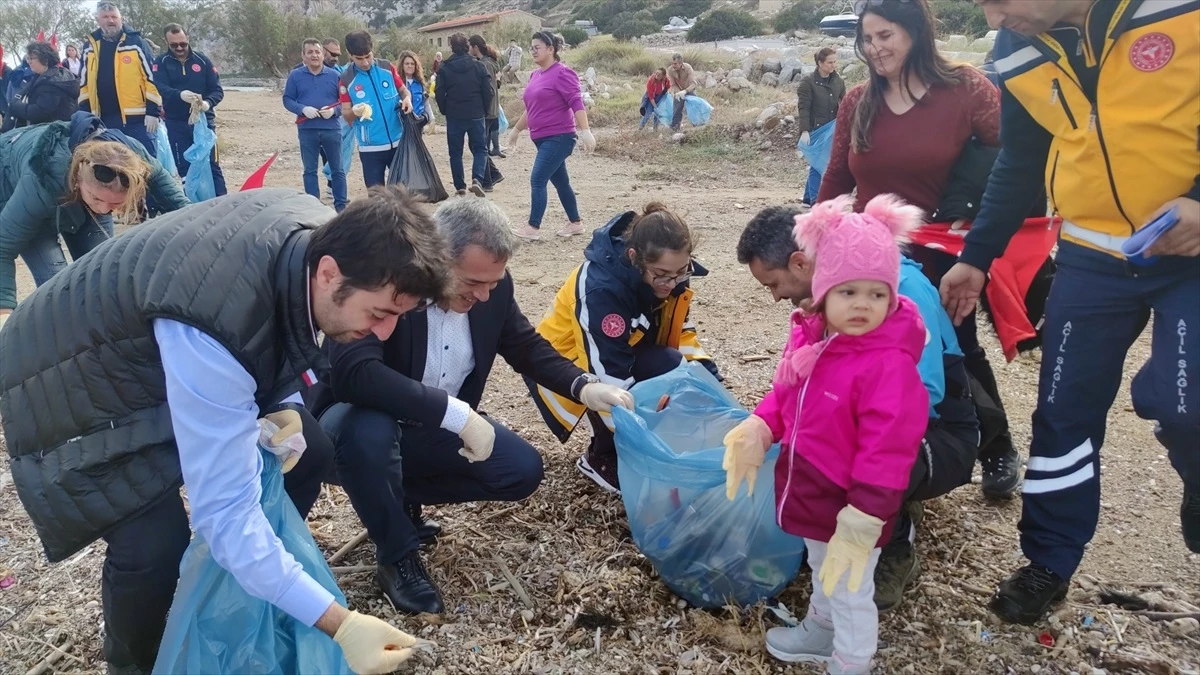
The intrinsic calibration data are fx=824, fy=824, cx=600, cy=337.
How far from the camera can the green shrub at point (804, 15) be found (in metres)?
36.4

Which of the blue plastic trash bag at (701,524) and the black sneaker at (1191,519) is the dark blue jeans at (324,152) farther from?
the black sneaker at (1191,519)

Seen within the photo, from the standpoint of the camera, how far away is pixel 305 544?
186cm

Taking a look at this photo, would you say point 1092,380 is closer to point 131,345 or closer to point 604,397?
point 604,397

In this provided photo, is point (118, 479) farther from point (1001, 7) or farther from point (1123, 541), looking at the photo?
point (1123, 541)

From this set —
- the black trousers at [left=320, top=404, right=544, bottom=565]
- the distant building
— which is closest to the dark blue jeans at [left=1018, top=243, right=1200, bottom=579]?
the black trousers at [left=320, top=404, right=544, bottom=565]

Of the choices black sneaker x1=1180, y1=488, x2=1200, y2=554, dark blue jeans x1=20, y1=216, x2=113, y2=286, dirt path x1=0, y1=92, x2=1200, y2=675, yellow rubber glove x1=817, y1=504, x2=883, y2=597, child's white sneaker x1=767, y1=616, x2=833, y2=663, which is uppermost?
dark blue jeans x1=20, y1=216, x2=113, y2=286

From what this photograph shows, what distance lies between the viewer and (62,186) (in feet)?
11.3

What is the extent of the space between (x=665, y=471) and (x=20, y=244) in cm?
296

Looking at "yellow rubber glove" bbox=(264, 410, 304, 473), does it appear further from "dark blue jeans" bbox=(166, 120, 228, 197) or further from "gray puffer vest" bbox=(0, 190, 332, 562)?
"dark blue jeans" bbox=(166, 120, 228, 197)

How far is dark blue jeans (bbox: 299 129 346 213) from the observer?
7.18 meters

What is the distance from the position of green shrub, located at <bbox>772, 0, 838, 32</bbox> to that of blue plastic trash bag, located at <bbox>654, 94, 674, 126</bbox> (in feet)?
83.7

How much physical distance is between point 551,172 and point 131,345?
5036 millimetres

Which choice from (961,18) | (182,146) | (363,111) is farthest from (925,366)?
(961,18)

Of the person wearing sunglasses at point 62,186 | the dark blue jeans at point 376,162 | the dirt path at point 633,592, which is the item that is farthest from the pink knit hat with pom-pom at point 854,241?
the dark blue jeans at point 376,162
